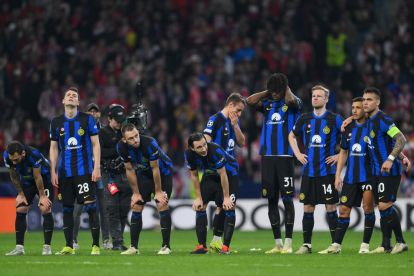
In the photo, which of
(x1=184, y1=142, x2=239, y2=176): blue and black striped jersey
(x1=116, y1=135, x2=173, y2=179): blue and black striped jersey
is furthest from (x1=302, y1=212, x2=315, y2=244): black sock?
(x1=116, y1=135, x2=173, y2=179): blue and black striped jersey

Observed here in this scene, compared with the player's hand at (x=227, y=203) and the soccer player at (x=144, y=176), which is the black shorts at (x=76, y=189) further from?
the player's hand at (x=227, y=203)

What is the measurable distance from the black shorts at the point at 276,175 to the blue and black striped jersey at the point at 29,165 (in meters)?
3.23

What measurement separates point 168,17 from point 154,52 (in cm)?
146

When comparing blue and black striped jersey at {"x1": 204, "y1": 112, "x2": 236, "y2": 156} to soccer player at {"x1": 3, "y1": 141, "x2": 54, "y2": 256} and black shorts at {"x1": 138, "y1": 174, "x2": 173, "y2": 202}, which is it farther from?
soccer player at {"x1": 3, "y1": 141, "x2": 54, "y2": 256}

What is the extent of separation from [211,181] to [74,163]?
1973 millimetres

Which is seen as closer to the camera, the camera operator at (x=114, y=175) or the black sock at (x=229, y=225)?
the black sock at (x=229, y=225)

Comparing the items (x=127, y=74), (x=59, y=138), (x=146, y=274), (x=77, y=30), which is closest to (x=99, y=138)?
(x=59, y=138)

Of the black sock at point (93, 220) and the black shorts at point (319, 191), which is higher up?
the black shorts at point (319, 191)

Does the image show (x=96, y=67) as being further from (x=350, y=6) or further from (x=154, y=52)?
(x=350, y=6)

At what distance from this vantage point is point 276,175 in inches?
611

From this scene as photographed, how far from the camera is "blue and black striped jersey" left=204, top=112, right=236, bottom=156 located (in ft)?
52.9

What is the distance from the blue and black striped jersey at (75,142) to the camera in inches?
607

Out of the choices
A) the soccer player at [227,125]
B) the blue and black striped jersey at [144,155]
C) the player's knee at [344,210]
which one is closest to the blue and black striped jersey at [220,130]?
the soccer player at [227,125]

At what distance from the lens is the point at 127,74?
27.3 meters
